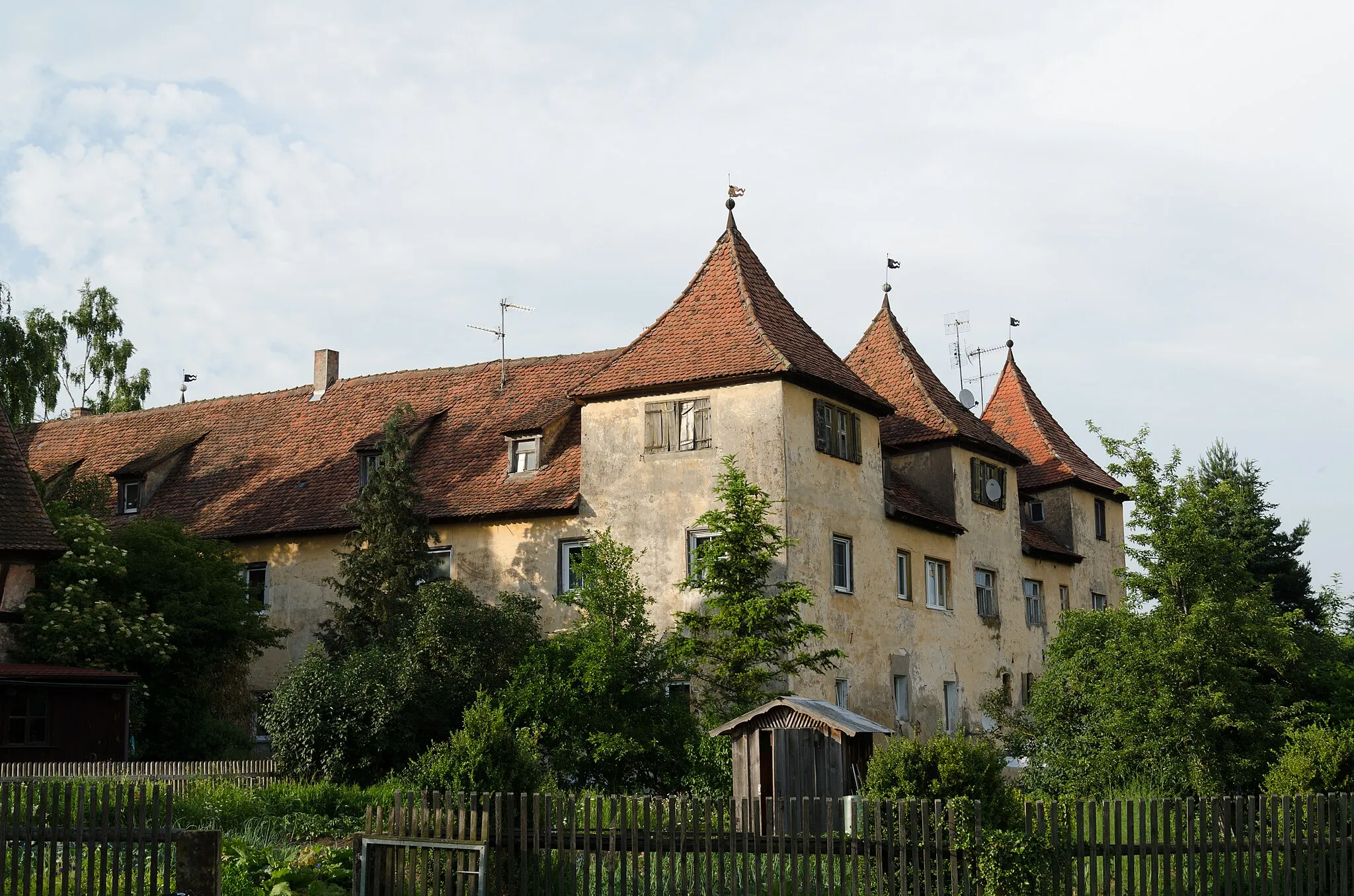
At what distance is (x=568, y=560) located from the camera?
34.6 meters

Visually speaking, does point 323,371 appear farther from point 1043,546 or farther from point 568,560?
point 1043,546

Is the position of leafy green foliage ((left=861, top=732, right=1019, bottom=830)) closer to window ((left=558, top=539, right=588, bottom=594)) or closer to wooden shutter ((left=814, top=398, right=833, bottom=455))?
wooden shutter ((left=814, top=398, right=833, bottom=455))

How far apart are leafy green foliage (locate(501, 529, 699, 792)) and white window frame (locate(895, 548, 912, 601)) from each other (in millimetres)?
8357

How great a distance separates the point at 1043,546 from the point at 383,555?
731 inches

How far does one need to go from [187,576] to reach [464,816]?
20.7 meters

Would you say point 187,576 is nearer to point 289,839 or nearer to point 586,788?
point 586,788

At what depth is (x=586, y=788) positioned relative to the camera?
2728 cm

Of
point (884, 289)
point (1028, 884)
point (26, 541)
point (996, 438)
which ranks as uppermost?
point (884, 289)

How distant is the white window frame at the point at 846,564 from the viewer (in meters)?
33.8

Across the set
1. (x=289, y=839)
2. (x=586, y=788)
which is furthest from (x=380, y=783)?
(x=289, y=839)

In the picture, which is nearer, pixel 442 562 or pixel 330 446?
pixel 442 562

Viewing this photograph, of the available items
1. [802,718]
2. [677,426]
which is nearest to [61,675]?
[677,426]

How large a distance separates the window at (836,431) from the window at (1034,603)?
A: 9.70 meters

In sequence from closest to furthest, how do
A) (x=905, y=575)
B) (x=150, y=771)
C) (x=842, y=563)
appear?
(x=150, y=771)
(x=842, y=563)
(x=905, y=575)
